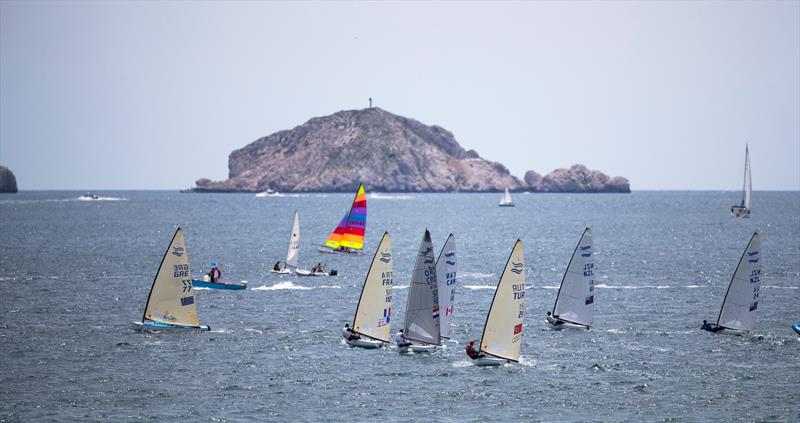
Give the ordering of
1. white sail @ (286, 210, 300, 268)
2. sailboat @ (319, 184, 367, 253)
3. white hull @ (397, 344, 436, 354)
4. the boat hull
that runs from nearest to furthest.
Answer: white hull @ (397, 344, 436, 354) → the boat hull → white sail @ (286, 210, 300, 268) → sailboat @ (319, 184, 367, 253)

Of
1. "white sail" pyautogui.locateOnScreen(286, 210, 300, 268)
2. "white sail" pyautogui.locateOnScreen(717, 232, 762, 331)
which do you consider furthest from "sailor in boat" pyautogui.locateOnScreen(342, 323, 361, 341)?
"white sail" pyautogui.locateOnScreen(286, 210, 300, 268)

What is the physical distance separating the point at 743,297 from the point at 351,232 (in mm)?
59922

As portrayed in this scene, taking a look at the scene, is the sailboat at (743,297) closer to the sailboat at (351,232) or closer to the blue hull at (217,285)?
the blue hull at (217,285)

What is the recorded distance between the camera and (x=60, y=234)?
495 feet

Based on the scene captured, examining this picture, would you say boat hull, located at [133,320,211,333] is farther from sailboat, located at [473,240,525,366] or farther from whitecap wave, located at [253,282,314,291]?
whitecap wave, located at [253,282,314,291]

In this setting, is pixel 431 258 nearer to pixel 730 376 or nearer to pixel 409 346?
pixel 409 346

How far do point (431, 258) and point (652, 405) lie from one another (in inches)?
525

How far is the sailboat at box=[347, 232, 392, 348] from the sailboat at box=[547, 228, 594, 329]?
11.9 metres

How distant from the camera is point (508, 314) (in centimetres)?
4691

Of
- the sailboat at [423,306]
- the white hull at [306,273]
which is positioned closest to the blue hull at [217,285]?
the white hull at [306,273]

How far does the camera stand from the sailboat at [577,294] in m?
57.5

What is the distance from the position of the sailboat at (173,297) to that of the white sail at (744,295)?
30819 mm

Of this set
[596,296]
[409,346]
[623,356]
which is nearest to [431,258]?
[409,346]

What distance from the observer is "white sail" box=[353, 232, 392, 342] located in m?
50.5
